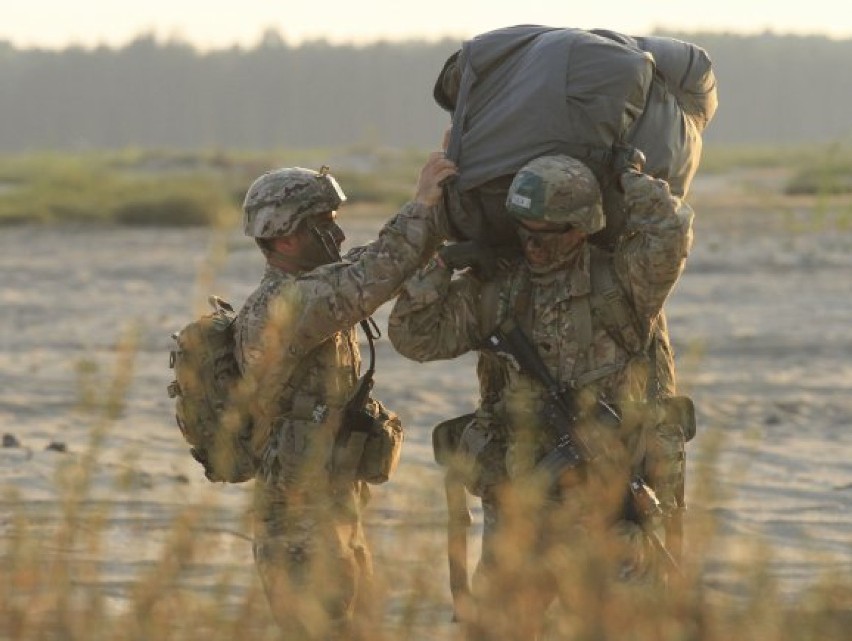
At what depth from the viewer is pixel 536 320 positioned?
5.38m

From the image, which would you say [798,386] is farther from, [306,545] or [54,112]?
[54,112]

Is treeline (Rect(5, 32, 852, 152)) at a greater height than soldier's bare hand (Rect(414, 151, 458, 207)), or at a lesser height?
lesser

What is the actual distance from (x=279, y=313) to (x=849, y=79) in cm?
8878

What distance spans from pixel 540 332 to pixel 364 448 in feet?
2.42

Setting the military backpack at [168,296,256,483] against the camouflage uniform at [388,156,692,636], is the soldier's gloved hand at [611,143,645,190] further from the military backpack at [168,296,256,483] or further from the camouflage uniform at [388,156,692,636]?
the military backpack at [168,296,256,483]

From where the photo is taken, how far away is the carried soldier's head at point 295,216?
18.8 ft

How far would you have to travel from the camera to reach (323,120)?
87062 millimetres

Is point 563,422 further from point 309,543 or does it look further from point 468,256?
point 309,543

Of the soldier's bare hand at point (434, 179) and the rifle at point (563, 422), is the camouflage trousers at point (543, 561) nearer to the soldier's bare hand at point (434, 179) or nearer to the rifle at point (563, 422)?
the rifle at point (563, 422)

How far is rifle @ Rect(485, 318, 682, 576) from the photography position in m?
5.24

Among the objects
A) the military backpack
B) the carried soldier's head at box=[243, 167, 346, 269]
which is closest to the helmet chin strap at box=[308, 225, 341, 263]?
the carried soldier's head at box=[243, 167, 346, 269]

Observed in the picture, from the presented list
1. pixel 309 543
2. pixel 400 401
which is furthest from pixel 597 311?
pixel 400 401

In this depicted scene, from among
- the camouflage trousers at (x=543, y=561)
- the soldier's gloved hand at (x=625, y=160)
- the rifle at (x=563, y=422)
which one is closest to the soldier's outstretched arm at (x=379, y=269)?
the rifle at (x=563, y=422)

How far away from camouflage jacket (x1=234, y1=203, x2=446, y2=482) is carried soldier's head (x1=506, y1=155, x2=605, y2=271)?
0.93 ft
